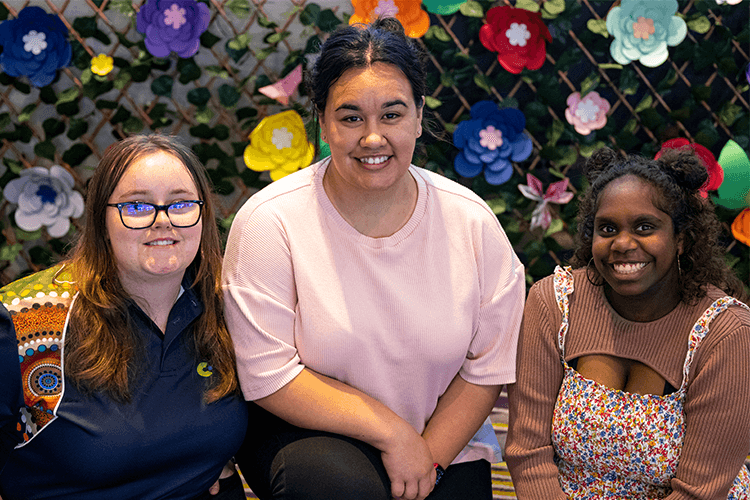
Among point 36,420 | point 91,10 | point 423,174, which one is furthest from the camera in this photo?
point 91,10

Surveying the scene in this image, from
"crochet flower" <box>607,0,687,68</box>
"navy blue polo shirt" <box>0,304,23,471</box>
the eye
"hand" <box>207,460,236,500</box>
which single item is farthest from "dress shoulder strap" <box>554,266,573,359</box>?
"crochet flower" <box>607,0,687,68</box>

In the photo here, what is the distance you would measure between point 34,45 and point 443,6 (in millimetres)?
1407

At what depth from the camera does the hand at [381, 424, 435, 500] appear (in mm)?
1196

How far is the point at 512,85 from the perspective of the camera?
7.95ft

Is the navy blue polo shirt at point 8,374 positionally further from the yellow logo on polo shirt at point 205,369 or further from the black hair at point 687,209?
the black hair at point 687,209

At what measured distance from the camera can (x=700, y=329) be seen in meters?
1.18

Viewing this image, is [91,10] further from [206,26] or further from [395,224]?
[395,224]

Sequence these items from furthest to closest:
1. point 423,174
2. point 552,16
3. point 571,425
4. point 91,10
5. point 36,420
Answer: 1. point 91,10
2. point 552,16
3. point 423,174
4. point 571,425
5. point 36,420

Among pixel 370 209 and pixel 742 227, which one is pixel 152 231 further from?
pixel 742 227

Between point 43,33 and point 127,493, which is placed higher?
point 43,33

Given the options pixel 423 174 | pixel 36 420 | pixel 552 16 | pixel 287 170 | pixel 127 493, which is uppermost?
pixel 552 16

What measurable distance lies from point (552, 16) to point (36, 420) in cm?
198

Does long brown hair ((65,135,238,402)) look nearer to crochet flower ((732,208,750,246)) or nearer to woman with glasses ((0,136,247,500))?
woman with glasses ((0,136,247,500))

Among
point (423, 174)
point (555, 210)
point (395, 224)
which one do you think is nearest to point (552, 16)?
point (555, 210)
